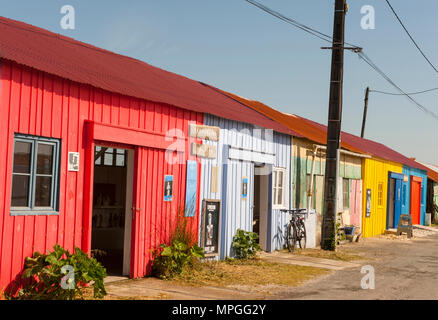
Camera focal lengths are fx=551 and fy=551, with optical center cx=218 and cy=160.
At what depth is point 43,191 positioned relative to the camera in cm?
802

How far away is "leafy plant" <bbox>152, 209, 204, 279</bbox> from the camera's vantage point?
9.95 meters

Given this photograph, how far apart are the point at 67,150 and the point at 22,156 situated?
0.79 metres

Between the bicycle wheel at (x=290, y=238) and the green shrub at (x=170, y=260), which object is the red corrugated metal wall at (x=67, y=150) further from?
the bicycle wheel at (x=290, y=238)

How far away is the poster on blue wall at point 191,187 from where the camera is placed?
11.1 meters

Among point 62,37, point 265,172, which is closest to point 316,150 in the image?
point 265,172

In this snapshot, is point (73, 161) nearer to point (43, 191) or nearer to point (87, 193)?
point (87, 193)

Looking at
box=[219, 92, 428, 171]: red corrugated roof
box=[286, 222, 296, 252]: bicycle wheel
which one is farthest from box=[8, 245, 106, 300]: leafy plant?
box=[219, 92, 428, 171]: red corrugated roof

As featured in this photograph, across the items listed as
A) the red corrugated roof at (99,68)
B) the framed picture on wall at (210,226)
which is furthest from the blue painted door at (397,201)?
the framed picture on wall at (210,226)

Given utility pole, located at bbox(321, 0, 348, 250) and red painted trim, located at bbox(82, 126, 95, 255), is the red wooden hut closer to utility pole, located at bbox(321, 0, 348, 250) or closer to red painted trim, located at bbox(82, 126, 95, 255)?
red painted trim, located at bbox(82, 126, 95, 255)

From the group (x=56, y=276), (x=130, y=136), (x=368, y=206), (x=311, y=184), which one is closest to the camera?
(x=56, y=276)

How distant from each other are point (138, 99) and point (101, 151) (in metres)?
5.13

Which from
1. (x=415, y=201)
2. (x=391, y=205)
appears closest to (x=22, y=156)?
(x=391, y=205)

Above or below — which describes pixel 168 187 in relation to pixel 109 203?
above

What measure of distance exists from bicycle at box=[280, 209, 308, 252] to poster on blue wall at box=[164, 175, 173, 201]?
215 inches
